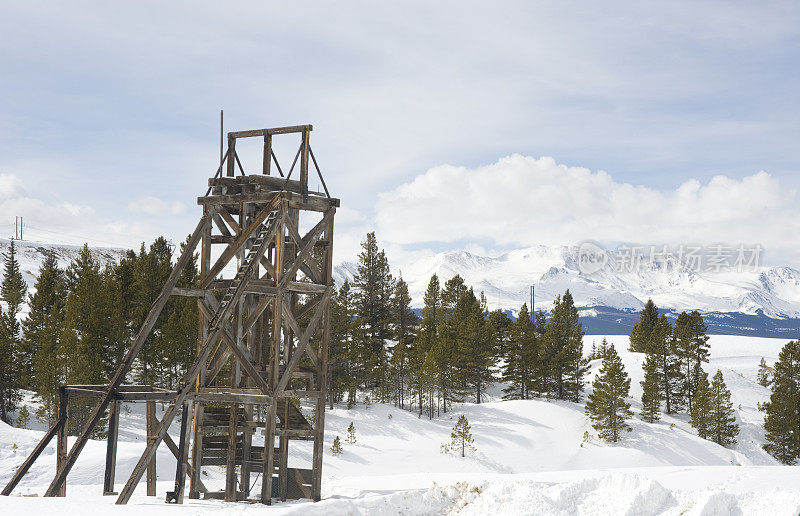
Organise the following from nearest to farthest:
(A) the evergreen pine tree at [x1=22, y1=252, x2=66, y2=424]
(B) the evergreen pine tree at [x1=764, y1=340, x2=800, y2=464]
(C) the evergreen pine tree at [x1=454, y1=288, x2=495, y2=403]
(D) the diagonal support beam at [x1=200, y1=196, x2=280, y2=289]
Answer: (D) the diagonal support beam at [x1=200, y1=196, x2=280, y2=289]
(A) the evergreen pine tree at [x1=22, y1=252, x2=66, y2=424]
(B) the evergreen pine tree at [x1=764, y1=340, x2=800, y2=464]
(C) the evergreen pine tree at [x1=454, y1=288, x2=495, y2=403]

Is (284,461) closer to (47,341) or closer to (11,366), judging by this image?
(47,341)

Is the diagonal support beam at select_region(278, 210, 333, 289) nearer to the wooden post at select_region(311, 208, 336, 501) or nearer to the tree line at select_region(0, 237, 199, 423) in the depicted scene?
the wooden post at select_region(311, 208, 336, 501)

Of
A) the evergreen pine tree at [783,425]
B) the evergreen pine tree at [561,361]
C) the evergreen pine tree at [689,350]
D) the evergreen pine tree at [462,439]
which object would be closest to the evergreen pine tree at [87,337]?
the evergreen pine tree at [462,439]

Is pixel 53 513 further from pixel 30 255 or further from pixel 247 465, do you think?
pixel 30 255

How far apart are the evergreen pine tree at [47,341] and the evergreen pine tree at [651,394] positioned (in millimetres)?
41586

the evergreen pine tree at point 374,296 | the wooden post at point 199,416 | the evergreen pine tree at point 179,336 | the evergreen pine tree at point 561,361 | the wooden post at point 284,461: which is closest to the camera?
the wooden post at point 199,416

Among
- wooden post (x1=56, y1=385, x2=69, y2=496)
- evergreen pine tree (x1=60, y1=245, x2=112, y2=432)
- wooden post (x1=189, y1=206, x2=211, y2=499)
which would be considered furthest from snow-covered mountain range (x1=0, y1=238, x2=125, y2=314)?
wooden post (x1=56, y1=385, x2=69, y2=496)

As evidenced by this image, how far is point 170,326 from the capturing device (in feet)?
151

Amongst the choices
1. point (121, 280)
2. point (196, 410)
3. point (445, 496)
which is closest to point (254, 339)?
point (196, 410)

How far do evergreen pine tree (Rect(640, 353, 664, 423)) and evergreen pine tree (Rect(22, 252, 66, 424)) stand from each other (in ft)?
136

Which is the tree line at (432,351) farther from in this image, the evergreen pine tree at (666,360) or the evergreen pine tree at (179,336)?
the evergreen pine tree at (179,336)

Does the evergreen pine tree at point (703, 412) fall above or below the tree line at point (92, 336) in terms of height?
below

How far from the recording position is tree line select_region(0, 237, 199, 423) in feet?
136

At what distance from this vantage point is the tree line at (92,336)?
41344 millimetres
